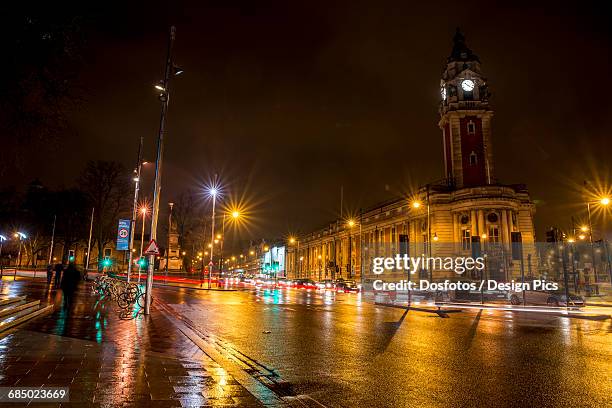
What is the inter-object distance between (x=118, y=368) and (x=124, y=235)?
2308 cm

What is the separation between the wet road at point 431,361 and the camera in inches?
254

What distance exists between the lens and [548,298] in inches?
1164

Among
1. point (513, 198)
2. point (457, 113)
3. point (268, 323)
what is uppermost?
point (457, 113)

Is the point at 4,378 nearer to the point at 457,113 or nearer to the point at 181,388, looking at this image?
the point at 181,388

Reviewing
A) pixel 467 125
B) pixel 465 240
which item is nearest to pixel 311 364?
pixel 465 240

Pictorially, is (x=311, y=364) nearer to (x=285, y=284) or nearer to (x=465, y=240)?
(x=465, y=240)

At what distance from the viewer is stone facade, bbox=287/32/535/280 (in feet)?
185

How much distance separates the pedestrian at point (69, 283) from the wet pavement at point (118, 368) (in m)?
5.90

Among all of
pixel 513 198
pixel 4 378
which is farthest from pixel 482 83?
pixel 4 378

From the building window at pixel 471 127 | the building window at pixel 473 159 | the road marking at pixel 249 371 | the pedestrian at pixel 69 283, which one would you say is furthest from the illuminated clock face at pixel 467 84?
the road marking at pixel 249 371

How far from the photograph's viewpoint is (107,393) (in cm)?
583

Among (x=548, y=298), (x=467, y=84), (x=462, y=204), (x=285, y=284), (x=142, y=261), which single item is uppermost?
(x=467, y=84)

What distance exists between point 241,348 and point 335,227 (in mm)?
91522

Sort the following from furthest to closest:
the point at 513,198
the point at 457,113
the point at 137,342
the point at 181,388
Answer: the point at 457,113, the point at 513,198, the point at 137,342, the point at 181,388
